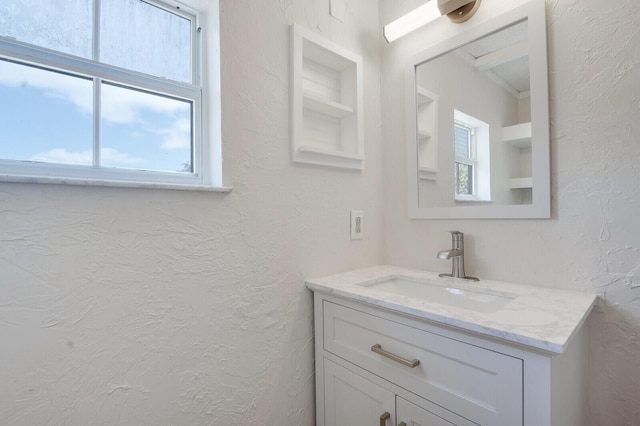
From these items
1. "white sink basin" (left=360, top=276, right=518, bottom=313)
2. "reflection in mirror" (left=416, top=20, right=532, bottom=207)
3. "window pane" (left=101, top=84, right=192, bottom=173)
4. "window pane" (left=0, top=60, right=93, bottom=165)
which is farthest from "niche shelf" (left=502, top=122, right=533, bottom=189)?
"window pane" (left=0, top=60, right=93, bottom=165)

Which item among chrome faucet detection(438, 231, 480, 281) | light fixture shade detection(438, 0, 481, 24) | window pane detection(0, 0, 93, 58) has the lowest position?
chrome faucet detection(438, 231, 480, 281)

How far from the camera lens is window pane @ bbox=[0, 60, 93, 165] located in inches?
28.7

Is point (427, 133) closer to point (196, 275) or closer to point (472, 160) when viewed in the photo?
point (472, 160)

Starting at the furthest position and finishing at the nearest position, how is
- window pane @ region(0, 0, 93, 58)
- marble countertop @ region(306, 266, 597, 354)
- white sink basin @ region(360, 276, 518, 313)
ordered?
white sink basin @ region(360, 276, 518, 313) → window pane @ region(0, 0, 93, 58) → marble countertop @ region(306, 266, 597, 354)

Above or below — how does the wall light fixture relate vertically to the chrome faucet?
above

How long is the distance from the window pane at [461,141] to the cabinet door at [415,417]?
88 centimetres

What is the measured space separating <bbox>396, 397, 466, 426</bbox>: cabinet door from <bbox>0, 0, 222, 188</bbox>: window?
858 mm

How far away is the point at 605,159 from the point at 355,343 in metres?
0.93

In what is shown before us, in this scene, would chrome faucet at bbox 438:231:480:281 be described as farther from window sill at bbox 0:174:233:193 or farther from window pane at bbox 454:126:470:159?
window sill at bbox 0:174:233:193

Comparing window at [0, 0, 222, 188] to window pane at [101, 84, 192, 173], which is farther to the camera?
window pane at [101, 84, 192, 173]

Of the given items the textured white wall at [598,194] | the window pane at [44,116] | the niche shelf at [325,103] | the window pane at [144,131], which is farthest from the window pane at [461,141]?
the window pane at [44,116]

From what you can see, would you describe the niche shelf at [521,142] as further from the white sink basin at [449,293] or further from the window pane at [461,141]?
the white sink basin at [449,293]

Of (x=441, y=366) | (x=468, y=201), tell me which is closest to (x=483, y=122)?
(x=468, y=201)

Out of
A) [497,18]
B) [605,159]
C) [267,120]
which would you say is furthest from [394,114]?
[605,159]
